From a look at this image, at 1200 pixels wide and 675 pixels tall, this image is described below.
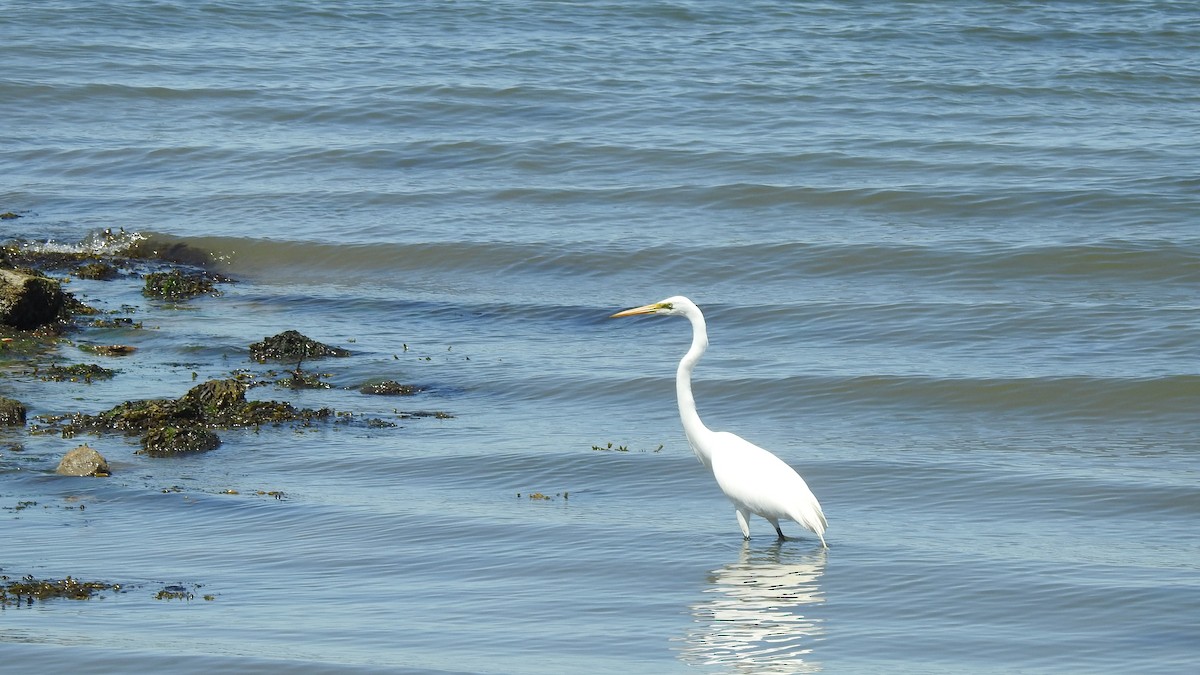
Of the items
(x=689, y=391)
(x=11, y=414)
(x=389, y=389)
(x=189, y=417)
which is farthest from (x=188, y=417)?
(x=689, y=391)

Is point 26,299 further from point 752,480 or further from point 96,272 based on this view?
point 752,480

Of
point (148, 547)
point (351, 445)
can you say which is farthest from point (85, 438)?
point (148, 547)

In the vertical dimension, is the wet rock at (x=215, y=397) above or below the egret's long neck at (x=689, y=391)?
below

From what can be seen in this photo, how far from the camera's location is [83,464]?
24.6 feet

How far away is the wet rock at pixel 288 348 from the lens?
10.1 metres

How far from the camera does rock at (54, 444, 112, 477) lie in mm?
7477

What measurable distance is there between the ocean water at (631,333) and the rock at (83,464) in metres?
0.09

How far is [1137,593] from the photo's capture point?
604cm

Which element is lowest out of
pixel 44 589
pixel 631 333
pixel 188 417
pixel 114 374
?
pixel 631 333

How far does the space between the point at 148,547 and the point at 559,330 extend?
508 centimetres

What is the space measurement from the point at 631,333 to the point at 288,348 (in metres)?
2.53

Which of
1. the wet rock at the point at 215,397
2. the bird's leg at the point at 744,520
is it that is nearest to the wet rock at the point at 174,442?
the wet rock at the point at 215,397

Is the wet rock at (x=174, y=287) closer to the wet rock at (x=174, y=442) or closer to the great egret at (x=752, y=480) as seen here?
the wet rock at (x=174, y=442)

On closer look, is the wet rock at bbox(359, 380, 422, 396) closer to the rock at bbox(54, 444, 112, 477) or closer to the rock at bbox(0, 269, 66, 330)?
the rock at bbox(54, 444, 112, 477)
